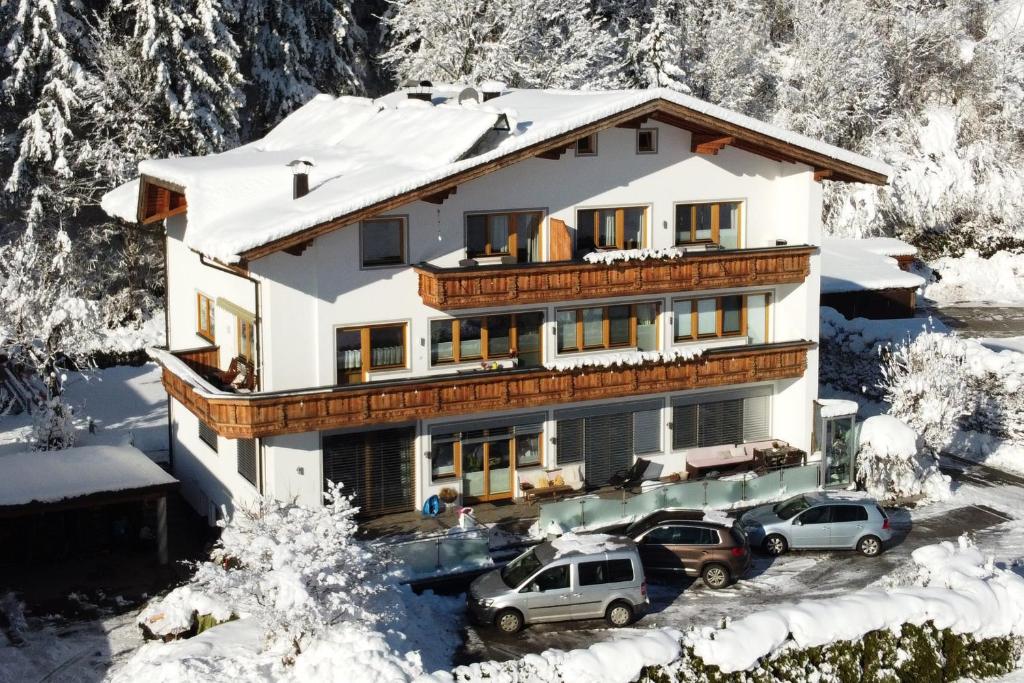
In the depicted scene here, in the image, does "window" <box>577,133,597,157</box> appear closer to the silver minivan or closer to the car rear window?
the silver minivan

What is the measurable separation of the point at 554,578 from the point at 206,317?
1400 cm

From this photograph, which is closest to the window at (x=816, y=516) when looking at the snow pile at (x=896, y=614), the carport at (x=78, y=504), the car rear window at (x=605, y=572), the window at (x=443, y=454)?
the snow pile at (x=896, y=614)

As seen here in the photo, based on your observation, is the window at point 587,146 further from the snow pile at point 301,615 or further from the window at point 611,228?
the snow pile at point 301,615

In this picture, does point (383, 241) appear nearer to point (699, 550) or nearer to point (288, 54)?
point (699, 550)

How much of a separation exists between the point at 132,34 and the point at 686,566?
36483 mm

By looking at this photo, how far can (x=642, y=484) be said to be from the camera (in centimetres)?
3472

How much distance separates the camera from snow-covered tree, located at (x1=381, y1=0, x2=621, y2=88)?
201ft

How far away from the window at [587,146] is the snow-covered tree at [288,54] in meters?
28.0

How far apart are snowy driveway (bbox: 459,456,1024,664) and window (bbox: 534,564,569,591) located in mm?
867

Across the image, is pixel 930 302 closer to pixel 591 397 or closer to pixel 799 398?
pixel 799 398

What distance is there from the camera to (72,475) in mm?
31906

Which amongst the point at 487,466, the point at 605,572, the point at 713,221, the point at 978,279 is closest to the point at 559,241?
the point at 713,221

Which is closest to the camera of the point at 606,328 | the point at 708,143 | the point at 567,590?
the point at 567,590

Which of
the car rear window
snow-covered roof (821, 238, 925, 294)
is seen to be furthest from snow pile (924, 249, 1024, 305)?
the car rear window
